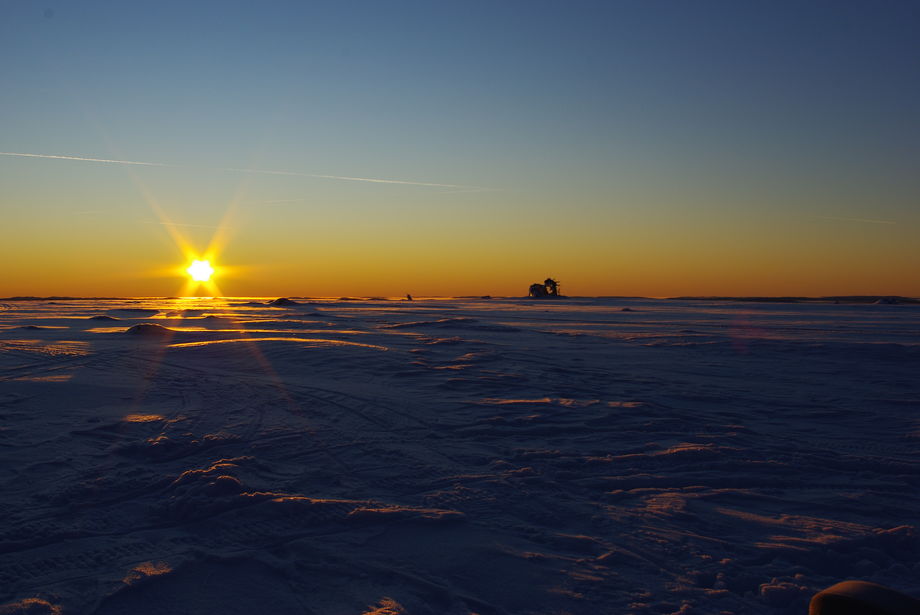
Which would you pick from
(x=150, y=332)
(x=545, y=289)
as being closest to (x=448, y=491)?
(x=150, y=332)

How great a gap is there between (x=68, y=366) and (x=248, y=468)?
6992 millimetres

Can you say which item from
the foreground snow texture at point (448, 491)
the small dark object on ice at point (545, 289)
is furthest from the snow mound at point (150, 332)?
the small dark object on ice at point (545, 289)

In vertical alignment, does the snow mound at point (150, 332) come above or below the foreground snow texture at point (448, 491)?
above

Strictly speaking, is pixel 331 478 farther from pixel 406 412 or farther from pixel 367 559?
pixel 406 412

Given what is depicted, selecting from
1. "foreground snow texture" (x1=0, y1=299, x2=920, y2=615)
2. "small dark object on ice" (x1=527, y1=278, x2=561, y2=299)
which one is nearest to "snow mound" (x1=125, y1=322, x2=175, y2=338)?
"foreground snow texture" (x1=0, y1=299, x2=920, y2=615)

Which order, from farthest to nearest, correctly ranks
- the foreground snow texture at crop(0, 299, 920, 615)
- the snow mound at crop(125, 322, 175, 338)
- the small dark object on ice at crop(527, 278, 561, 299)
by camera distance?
the small dark object on ice at crop(527, 278, 561, 299)
the snow mound at crop(125, 322, 175, 338)
the foreground snow texture at crop(0, 299, 920, 615)

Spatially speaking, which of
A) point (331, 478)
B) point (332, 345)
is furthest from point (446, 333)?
point (331, 478)

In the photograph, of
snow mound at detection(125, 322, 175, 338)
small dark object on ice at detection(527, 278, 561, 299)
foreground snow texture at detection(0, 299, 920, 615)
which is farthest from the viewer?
small dark object on ice at detection(527, 278, 561, 299)

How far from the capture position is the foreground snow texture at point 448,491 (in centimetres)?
322

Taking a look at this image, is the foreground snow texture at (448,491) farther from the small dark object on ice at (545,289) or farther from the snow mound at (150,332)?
the small dark object on ice at (545,289)

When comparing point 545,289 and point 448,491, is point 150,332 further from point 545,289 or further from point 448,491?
point 545,289

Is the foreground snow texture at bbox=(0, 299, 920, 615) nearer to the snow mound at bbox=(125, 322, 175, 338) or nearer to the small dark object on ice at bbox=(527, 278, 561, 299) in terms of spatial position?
the snow mound at bbox=(125, 322, 175, 338)

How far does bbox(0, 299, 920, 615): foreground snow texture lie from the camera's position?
10.6ft

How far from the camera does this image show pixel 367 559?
353 centimetres
